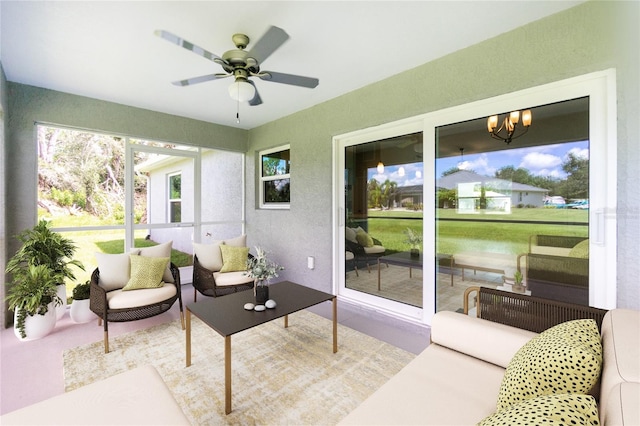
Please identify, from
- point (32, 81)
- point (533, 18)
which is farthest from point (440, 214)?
point (32, 81)

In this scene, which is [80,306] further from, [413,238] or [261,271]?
[413,238]

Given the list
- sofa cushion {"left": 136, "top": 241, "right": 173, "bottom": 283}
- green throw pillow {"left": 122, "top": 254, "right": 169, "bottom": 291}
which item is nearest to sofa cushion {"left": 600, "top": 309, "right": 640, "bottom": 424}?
green throw pillow {"left": 122, "top": 254, "right": 169, "bottom": 291}

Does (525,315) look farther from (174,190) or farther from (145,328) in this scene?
(174,190)

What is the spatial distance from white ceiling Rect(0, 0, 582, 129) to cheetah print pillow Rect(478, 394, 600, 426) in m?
2.28

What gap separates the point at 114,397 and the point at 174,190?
12.6ft

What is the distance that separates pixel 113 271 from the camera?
9.46 feet

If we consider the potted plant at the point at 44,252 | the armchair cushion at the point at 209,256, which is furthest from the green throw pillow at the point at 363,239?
the potted plant at the point at 44,252

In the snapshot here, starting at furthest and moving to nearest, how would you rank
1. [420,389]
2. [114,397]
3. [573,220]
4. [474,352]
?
[573,220] → [474,352] → [420,389] → [114,397]

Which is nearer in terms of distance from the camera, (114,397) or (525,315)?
(114,397)

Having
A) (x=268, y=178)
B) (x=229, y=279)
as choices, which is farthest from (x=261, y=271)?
(x=268, y=178)

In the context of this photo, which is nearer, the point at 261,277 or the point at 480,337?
the point at 480,337

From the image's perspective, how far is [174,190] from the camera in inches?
179

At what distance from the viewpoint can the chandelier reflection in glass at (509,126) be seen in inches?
89.4

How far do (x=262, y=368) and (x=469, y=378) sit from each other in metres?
1.52
